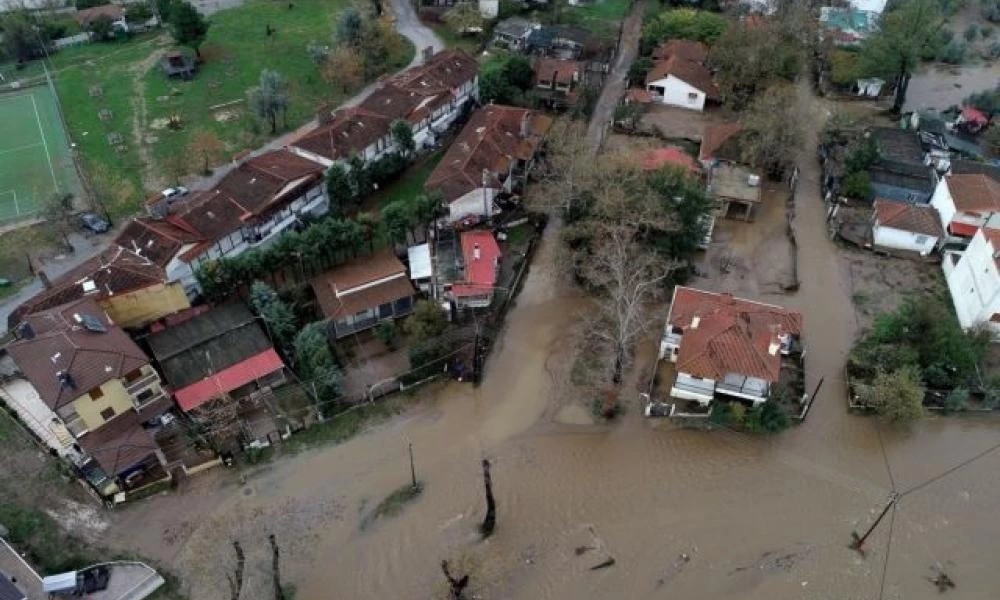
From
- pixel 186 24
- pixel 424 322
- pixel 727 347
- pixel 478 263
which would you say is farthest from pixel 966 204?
pixel 186 24

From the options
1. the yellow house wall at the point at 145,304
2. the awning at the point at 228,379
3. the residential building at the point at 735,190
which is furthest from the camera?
the residential building at the point at 735,190

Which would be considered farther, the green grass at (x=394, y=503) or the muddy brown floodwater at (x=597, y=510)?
the green grass at (x=394, y=503)

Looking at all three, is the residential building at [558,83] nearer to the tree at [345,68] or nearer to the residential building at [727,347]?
the tree at [345,68]

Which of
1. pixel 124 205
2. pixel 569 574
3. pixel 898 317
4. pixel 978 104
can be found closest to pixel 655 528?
pixel 569 574

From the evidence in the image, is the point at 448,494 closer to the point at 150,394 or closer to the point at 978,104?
the point at 150,394

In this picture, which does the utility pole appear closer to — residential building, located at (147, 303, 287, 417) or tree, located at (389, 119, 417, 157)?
residential building, located at (147, 303, 287, 417)

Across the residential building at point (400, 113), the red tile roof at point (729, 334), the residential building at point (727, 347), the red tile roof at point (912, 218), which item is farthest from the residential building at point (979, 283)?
the residential building at point (400, 113)

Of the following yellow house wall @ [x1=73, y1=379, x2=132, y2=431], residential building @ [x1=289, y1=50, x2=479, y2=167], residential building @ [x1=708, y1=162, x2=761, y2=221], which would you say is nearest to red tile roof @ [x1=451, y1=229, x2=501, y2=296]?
residential building @ [x1=289, y1=50, x2=479, y2=167]
